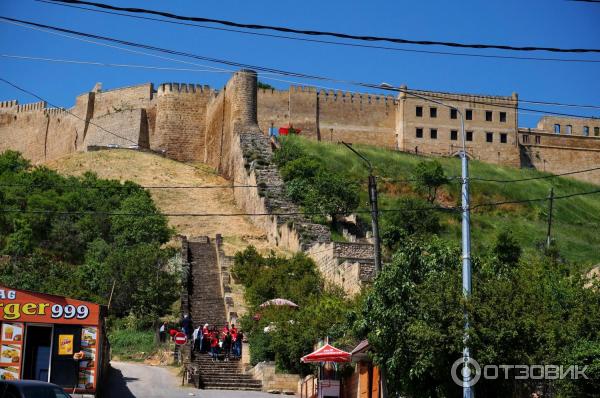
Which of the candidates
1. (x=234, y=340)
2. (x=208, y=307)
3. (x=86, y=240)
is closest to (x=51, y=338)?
(x=234, y=340)

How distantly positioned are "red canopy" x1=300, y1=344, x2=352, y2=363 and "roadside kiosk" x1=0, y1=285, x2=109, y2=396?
5.18 m

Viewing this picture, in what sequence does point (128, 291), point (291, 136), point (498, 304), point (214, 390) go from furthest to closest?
1. point (291, 136)
2. point (128, 291)
3. point (214, 390)
4. point (498, 304)

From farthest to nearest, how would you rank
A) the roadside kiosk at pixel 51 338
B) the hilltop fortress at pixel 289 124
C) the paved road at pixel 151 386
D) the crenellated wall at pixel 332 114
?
the crenellated wall at pixel 332 114 < the hilltop fortress at pixel 289 124 < the paved road at pixel 151 386 < the roadside kiosk at pixel 51 338

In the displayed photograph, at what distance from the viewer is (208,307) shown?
131ft

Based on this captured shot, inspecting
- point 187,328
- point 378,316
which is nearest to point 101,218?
point 187,328

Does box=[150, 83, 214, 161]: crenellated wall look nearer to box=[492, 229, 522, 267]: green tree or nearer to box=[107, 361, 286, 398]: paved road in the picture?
box=[492, 229, 522, 267]: green tree

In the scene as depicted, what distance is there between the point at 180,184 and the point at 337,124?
16476 millimetres

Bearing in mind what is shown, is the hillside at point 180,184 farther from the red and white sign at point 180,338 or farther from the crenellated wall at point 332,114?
the red and white sign at point 180,338

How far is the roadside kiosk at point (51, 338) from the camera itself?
23141 mm

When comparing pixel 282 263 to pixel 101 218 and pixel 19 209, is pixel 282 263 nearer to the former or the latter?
pixel 101 218

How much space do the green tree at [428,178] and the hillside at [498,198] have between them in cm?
128

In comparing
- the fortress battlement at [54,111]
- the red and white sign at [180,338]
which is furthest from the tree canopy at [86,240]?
the fortress battlement at [54,111]

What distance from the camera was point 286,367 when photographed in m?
30.5

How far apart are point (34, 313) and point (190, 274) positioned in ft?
68.2
